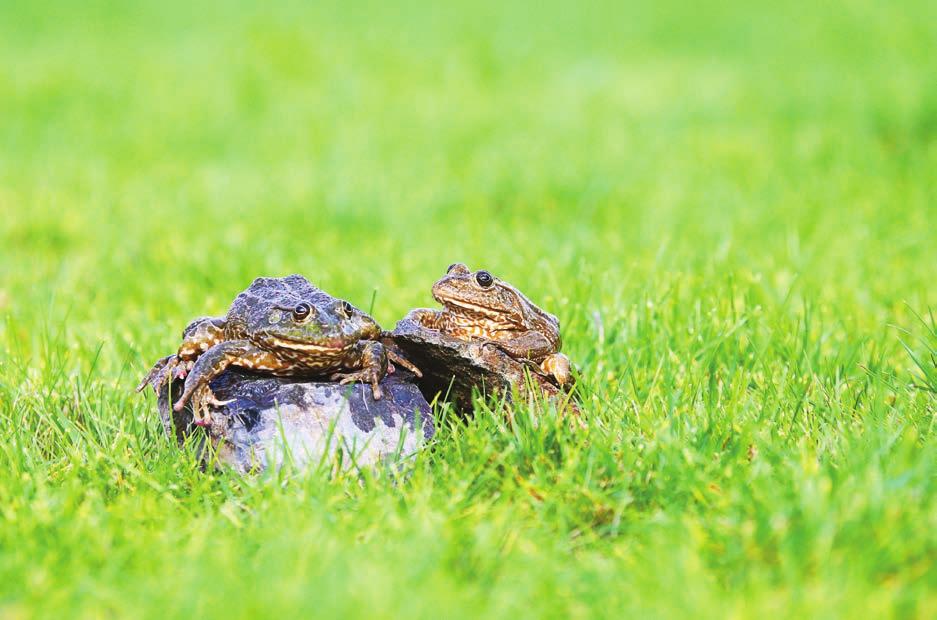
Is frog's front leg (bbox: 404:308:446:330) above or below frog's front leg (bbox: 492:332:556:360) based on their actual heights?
above

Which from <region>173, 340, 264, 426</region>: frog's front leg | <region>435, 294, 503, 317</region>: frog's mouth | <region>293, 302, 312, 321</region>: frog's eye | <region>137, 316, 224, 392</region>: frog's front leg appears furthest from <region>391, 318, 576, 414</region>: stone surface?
<region>137, 316, 224, 392</region>: frog's front leg

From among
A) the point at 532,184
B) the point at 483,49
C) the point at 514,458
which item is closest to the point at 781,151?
the point at 532,184

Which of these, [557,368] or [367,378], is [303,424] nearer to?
[367,378]

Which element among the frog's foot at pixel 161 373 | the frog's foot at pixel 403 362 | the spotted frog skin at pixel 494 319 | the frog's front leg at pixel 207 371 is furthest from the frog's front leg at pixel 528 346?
the frog's foot at pixel 161 373

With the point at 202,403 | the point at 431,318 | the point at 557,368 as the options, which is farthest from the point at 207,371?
the point at 557,368

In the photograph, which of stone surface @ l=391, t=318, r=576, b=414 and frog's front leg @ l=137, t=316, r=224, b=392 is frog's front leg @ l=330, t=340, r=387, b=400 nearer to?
stone surface @ l=391, t=318, r=576, b=414

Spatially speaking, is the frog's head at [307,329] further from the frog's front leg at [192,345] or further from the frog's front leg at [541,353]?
the frog's front leg at [541,353]

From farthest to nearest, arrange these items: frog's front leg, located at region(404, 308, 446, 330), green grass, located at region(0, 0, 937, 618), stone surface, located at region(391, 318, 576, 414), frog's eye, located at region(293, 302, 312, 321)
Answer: frog's front leg, located at region(404, 308, 446, 330)
stone surface, located at region(391, 318, 576, 414)
frog's eye, located at region(293, 302, 312, 321)
green grass, located at region(0, 0, 937, 618)
